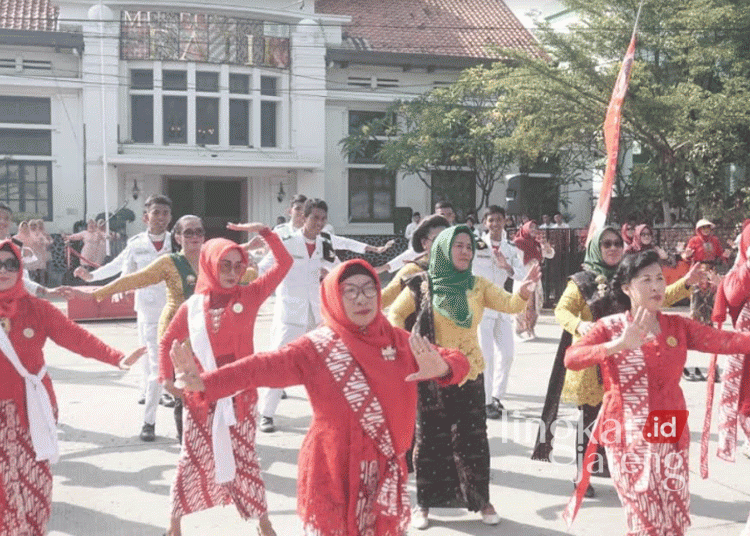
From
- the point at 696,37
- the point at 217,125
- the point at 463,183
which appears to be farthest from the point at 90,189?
the point at 696,37

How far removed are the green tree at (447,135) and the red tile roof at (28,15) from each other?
336 inches

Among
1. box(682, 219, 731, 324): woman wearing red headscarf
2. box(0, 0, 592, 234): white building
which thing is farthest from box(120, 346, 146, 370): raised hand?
box(0, 0, 592, 234): white building

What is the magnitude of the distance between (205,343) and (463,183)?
21780mm

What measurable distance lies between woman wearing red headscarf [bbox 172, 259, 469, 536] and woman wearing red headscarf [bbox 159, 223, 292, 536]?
1.17 metres

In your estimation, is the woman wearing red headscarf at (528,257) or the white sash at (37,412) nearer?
the white sash at (37,412)

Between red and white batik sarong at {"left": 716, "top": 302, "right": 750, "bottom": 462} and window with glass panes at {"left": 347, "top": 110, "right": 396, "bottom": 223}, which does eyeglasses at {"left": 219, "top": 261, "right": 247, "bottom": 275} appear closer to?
red and white batik sarong at {"left": 716, "top": 302, "right": 750, "bottom": 462}

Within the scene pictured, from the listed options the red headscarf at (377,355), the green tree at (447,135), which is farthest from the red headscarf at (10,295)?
the green tree at (447,135)

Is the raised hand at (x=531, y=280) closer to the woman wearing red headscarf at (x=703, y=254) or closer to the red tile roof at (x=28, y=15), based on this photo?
the woman wearing red headscarf at (x=703, y=254)

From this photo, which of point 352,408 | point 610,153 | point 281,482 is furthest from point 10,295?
point 610,153

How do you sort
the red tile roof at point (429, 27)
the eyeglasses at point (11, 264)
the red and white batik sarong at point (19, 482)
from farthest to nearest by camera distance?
1. the red tile roof at point (429, 27)
2. the eyeglasses at point (11, 264)
3. the red and white batik sarong at point (19, 482)

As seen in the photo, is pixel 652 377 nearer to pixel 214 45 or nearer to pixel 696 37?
pixel 696 37

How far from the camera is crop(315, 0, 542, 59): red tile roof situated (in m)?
27.3

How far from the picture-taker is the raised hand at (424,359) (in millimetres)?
3449

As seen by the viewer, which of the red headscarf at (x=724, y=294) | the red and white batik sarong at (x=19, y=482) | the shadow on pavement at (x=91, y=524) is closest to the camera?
the red and white batik sarong at (x=19, y=482)
